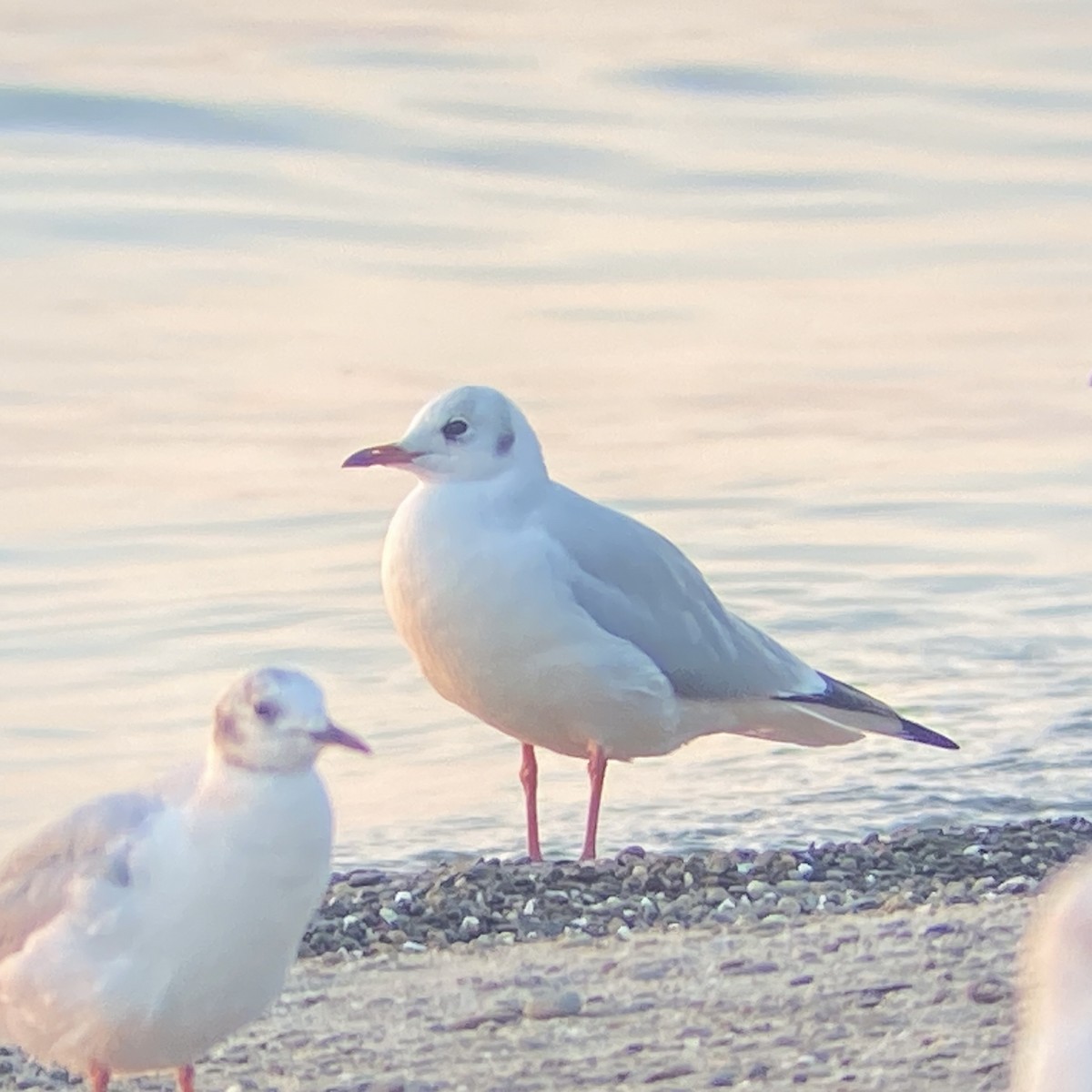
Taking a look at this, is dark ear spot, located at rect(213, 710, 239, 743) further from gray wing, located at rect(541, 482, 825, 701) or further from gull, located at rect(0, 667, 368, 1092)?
gray wing, located at rect(541, 482, 825, 701)

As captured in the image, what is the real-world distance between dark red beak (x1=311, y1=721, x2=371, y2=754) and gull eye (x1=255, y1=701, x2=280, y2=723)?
0.25ft

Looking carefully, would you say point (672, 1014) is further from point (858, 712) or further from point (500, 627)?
point (858, 712)

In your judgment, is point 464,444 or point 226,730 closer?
point 226,730

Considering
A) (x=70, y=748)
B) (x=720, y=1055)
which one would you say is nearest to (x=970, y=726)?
(x=70, y=748)

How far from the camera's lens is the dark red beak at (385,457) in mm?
8289

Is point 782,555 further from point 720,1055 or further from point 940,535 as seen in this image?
point 720,1055

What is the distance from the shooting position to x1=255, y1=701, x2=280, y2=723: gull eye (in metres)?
5.45

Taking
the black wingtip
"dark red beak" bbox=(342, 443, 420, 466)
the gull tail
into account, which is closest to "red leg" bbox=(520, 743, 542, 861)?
the gull tail

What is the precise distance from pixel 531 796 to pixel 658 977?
2146 mm

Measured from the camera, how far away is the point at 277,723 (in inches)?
215

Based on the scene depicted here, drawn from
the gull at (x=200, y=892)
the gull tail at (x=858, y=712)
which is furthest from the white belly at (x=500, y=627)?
the gull at (x=200, y=892)

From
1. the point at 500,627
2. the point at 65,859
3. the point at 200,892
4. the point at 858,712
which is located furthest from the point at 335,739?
the point at 858,712

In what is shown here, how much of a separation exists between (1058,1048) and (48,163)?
17925 millimetres

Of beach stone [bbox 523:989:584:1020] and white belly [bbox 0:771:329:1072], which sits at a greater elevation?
white belly [bbox 0:771:329:1072]
